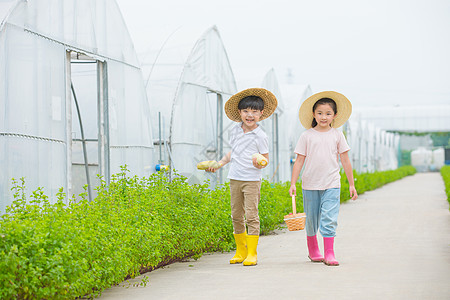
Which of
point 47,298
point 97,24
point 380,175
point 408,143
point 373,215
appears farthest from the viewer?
point 408,143

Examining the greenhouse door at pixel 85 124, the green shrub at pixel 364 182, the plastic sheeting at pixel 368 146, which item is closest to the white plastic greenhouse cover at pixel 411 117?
the plastic sheeting at pixel 368 146

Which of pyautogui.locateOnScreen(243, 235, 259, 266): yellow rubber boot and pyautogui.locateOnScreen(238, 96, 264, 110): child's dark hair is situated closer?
pyautogui.locateOnScreen(243, 235, 259, 266): yellow rubber boot

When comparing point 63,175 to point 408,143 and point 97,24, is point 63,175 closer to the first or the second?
point 97,24

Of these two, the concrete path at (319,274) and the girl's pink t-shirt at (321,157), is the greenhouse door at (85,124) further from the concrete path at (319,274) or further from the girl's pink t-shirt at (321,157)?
the girl's pink t-shirt at (321,157)

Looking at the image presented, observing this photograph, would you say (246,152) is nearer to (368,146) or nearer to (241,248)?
(241,248)

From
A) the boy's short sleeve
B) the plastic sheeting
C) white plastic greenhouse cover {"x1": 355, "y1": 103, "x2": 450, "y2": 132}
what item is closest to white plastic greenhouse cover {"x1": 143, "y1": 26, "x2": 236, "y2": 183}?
the boy's short sleeve

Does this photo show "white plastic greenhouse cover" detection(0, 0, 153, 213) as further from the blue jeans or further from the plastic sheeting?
the plastic sheeting

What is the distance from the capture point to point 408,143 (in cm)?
6694

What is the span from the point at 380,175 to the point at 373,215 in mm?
14683

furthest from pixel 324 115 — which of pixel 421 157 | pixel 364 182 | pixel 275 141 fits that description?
pixel 421 157

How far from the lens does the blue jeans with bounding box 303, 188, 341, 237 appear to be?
237 inches

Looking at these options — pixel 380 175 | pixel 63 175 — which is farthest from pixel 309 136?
pixel 380 175

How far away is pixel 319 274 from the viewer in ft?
17.8

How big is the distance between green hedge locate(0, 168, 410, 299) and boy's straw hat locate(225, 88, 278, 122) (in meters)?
0.87
